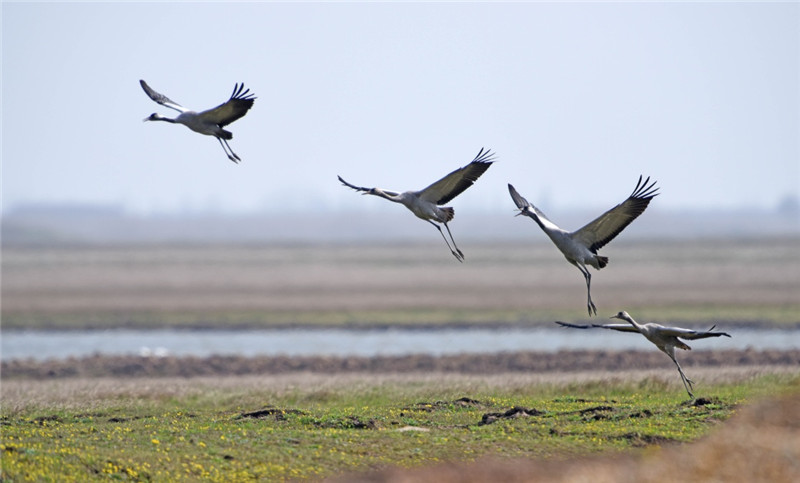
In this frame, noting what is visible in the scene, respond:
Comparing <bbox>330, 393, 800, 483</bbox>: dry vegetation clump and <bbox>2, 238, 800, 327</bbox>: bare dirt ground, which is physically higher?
<bbox>2, 238, 800, 327</bbox>: bare dirt ground

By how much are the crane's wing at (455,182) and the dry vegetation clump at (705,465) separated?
6648 mm

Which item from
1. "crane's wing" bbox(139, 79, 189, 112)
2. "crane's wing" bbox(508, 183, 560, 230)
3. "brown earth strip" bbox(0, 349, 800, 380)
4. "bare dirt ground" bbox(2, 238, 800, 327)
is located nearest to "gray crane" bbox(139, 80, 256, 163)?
"crane's wing" bbox(139, 79, 189, 112)

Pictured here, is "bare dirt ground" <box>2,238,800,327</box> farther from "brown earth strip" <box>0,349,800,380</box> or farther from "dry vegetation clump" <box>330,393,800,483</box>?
"dry vegetation clump" <box>330,393,800,483</box>

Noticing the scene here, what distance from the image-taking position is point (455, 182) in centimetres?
1864

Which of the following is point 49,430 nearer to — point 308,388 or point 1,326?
point 308,388

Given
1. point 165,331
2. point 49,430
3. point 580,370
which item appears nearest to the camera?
point 49,430

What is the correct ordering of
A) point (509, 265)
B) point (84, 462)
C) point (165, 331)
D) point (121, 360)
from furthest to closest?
1. point (509, 265)
2. point (165, 331)
3. point (121, 360)
4. point (84, 462)

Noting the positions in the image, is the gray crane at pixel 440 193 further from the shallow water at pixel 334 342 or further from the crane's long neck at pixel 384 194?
the shallow water at pixel 334 342

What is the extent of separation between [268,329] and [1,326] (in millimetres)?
12399

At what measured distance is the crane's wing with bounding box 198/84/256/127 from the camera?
17.4 metres

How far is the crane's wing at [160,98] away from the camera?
716 inches

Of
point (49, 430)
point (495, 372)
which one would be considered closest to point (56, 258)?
point (495, 372)

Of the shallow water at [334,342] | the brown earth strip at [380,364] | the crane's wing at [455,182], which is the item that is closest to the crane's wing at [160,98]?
the crane's wing at [455,182]

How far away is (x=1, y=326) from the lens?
149 feet
